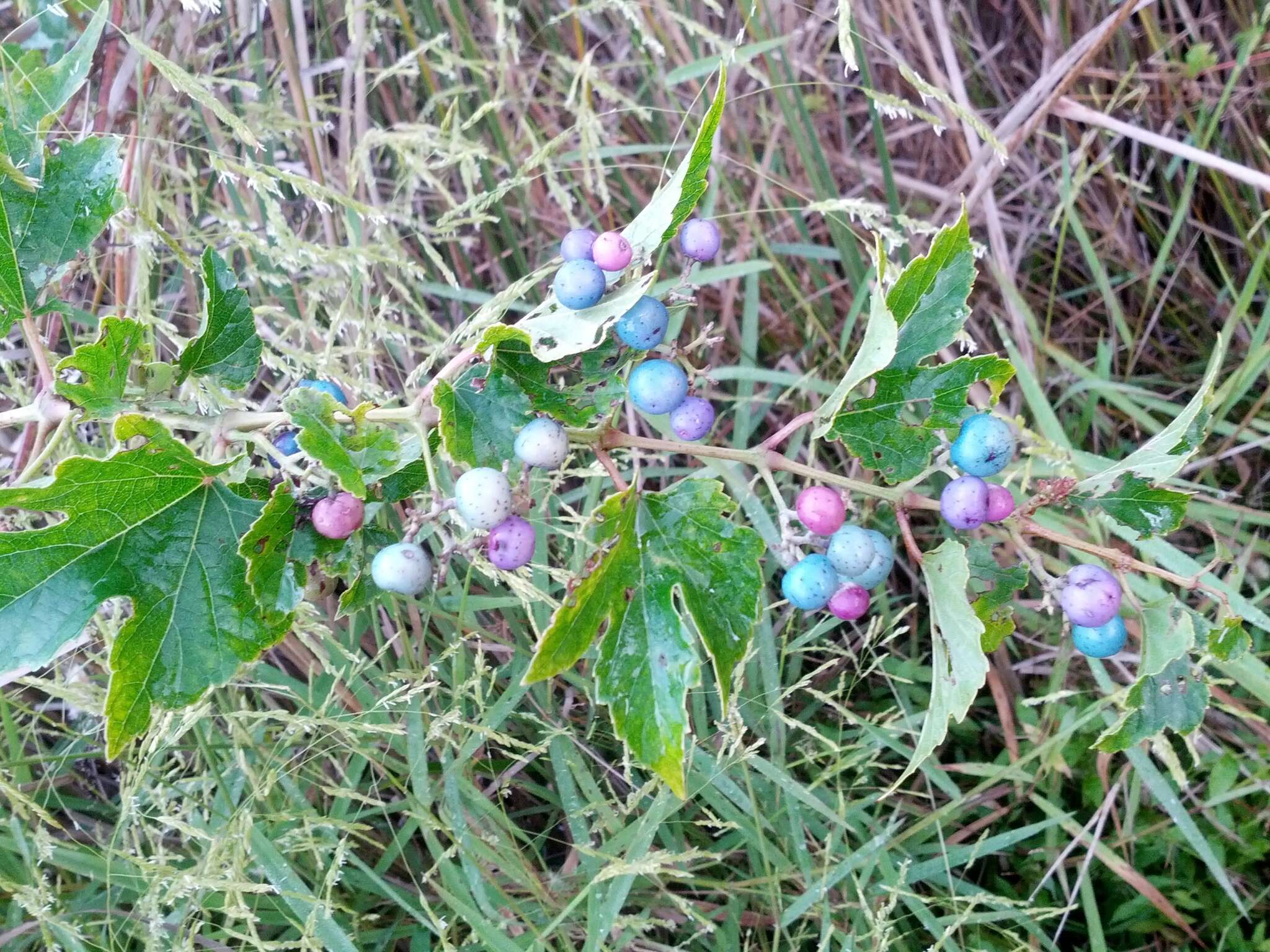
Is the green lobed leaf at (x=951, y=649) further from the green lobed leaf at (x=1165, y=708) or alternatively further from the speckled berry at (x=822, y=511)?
the green lobed leaf at (x=1165, y=708)

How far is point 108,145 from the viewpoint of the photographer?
0.87 m

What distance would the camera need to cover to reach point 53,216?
86cm

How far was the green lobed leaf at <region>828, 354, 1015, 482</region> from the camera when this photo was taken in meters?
0.80

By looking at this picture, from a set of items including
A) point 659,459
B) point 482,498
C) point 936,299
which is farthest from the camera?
point 659,459

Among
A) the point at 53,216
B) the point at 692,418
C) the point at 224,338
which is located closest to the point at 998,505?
the point at 692,418

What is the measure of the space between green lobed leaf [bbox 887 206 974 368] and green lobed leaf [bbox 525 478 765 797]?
194 millimetres

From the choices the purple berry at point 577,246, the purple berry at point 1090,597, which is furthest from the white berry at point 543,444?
the purple berry at point 1090,597

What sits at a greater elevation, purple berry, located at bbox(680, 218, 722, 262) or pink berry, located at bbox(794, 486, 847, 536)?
purple berry, located at bbox(680, 218, 722, 262)

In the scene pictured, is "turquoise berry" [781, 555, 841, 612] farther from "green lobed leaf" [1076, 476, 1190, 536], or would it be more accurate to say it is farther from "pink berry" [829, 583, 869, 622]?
"green lobed leaf" [1076, 476, 1190, 536]

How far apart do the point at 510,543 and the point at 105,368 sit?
1.05 feet

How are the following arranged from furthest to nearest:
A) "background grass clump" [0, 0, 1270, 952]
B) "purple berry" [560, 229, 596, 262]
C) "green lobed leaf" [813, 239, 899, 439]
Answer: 1. "background grass clump" [0, 0, 1270, 952]
2. "purple berry" [560, 229, 596, 262]
3. "green lobed leaf" [813, 239, 899, 439]

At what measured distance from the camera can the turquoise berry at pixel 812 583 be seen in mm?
781

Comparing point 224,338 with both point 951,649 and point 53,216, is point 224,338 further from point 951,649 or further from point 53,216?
point 951,649

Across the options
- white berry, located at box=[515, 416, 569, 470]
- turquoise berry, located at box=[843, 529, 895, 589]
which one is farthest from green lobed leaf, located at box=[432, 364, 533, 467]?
turquoise berry, located at box=[843, 529, 895, 589]
